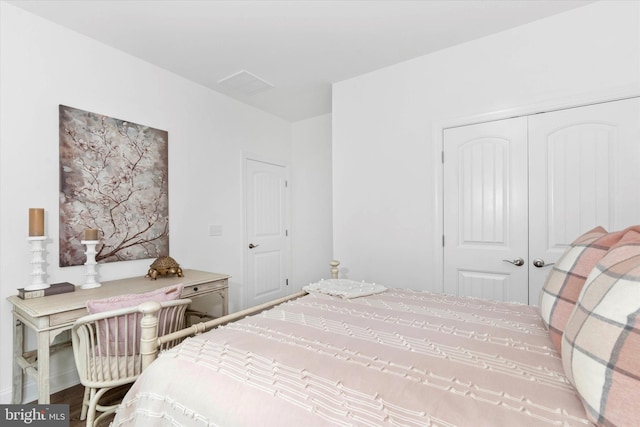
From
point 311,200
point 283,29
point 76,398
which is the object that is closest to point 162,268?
point 76,398

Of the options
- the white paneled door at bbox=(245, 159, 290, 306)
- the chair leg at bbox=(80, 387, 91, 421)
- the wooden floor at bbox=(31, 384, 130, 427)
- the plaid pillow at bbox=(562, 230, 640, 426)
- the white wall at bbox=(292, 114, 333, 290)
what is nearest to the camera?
the plaid pillow at bbox=(562, 230, 640, 426)

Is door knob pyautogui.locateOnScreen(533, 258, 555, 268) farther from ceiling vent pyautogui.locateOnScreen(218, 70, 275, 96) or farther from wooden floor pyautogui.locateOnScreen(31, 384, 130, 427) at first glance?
wooden floor pyautogui.locateOnScreen(31, 384, 130, 427)

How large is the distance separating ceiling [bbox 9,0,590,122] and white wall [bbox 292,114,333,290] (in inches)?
52.4

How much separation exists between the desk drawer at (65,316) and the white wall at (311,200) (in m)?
2.79

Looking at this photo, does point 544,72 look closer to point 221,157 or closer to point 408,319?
point 408,319

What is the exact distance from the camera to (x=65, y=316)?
66.9 inches

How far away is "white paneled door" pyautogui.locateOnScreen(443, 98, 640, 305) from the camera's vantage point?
6.49ft

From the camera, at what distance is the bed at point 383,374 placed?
770mm

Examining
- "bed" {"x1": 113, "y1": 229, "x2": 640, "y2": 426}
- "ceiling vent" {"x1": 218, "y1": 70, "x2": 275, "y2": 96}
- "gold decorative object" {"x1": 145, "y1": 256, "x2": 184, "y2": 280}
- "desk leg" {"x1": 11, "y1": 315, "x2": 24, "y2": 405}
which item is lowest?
"desk leg" {"x1": 11, "y1": 315, "x2": 24, "y2": 405}

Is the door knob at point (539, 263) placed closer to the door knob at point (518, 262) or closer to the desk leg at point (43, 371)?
the door knob at point (518, 262)

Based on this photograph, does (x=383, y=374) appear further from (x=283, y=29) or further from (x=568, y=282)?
(x=283, y=29)

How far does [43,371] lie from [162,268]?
3.25 feet

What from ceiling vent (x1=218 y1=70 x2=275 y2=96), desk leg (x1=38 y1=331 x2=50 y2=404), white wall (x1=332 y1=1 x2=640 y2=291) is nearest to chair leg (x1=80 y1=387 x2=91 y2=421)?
desk leg (x1=38 y1=331 x2=50 y2=404)

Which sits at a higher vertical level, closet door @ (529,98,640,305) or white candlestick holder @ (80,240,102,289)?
closet door @ (529,98,640,305)
